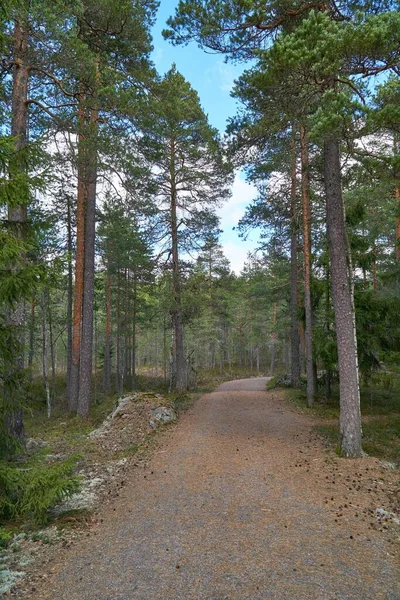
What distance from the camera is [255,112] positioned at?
8.49 m

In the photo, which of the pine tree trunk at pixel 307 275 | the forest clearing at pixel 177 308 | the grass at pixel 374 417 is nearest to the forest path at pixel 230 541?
the forest clearing at pixel 177 308

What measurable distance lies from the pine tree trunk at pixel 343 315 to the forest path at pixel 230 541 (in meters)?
0.67

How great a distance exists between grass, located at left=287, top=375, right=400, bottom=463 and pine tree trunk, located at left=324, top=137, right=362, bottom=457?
2.39ft

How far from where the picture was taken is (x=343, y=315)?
25.1 ft

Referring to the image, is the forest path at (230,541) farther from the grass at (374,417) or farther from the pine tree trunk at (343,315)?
the grass at (374,417)

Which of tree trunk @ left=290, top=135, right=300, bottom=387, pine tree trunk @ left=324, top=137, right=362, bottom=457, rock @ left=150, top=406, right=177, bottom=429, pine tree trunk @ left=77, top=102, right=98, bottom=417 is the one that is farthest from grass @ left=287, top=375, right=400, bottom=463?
pine tree trunk @ left=77, top=102, right=98, bottom=417

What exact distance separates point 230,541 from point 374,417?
9.90m

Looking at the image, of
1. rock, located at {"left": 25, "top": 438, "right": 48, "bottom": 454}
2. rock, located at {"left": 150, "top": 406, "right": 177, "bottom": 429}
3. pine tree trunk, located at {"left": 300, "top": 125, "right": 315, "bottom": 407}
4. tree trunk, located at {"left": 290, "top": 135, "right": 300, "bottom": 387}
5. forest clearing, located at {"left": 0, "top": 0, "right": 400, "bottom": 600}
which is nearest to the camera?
forest clearing, located at {"left": 0, "top": 0, "right": 400, "bottom": 600}

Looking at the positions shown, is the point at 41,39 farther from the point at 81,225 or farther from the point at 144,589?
the point at 144,589

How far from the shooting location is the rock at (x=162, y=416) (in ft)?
35.9

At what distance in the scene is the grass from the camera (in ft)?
27.9

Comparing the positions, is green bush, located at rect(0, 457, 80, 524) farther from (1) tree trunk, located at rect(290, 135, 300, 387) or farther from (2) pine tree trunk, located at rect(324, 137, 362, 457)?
(1) tree trunk, located at rect(290, 135, 300, 387)

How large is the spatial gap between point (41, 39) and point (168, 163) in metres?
9.57

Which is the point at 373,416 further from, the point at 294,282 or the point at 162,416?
the point at 162,416
